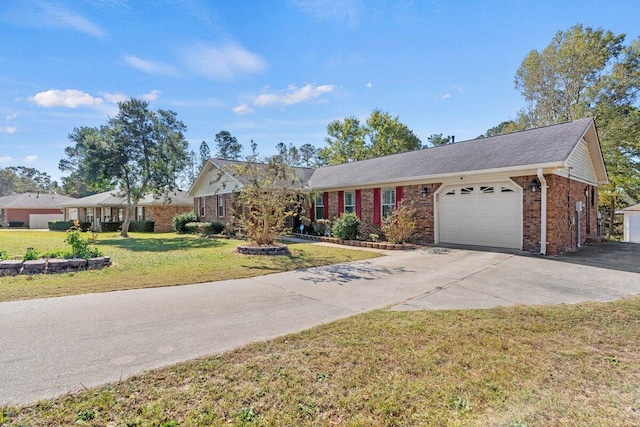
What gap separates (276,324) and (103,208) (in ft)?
102

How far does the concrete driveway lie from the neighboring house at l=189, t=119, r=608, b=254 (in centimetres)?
207

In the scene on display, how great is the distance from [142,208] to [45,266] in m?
21.1

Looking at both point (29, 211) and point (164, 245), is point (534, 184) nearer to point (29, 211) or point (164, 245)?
point (164, 245)

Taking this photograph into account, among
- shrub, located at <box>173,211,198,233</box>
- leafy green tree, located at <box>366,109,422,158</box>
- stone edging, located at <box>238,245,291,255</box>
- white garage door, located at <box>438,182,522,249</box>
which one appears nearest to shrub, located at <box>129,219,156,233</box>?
shrub, located at <box>173,211,198,233</box>

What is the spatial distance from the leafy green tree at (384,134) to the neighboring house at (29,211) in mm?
35133

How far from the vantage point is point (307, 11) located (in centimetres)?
984

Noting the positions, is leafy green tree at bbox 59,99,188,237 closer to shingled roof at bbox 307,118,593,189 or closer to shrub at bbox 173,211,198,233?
shrub at bbox 173,211,198,233

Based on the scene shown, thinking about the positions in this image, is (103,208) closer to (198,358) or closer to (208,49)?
(208,49)

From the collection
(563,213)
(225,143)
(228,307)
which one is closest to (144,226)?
(228,307)

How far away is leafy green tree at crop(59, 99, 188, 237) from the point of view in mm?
19672

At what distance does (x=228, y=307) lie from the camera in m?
5.32

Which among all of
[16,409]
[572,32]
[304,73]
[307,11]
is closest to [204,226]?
[304,73]

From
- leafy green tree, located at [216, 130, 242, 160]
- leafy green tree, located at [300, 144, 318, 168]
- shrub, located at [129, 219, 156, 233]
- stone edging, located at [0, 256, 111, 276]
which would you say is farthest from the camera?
leafy green tree, located at [216, 130, 242, 160]

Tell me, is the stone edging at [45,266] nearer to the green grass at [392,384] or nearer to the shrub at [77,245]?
the shrub at [77,245]
